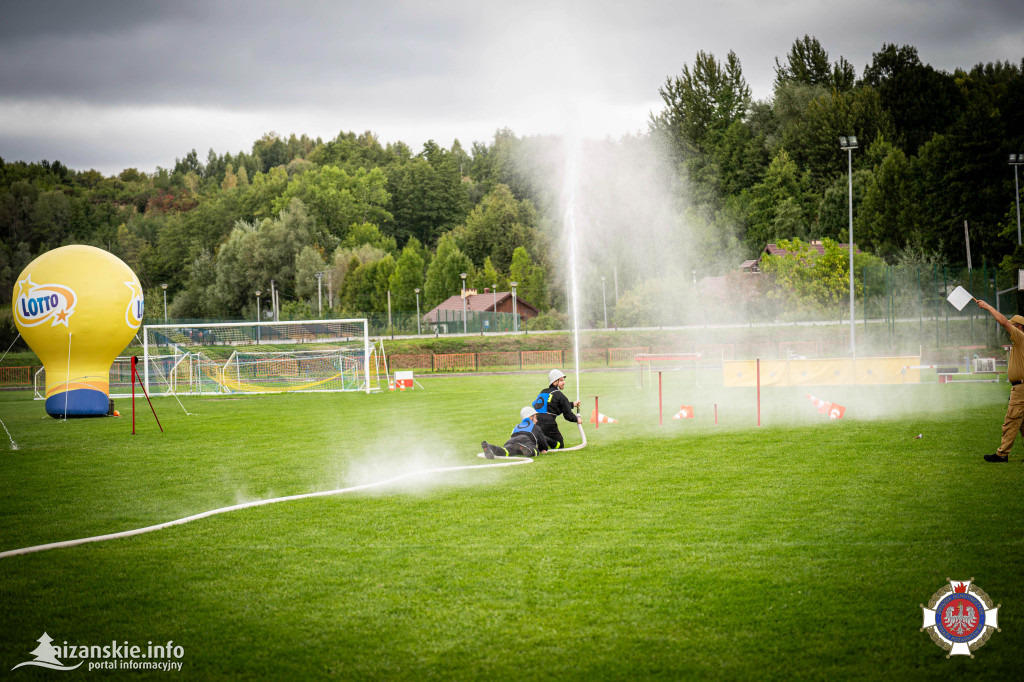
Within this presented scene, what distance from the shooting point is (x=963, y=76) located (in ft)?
302

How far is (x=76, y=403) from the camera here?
78.1ft

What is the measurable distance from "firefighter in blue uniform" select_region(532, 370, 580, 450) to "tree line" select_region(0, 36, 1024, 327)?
170 ft

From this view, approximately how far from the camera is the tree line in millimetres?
71000

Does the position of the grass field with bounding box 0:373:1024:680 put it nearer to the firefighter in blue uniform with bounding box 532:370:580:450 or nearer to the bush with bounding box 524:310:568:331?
the firefighter in blue uniform with bounding box 532:370:580:450

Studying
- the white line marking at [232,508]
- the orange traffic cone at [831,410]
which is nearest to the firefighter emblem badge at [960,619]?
the white line marking at [232,508]

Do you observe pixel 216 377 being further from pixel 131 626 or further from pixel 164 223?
pixel 164 223

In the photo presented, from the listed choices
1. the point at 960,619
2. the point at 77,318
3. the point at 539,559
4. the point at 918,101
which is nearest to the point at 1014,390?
the point at 960,619

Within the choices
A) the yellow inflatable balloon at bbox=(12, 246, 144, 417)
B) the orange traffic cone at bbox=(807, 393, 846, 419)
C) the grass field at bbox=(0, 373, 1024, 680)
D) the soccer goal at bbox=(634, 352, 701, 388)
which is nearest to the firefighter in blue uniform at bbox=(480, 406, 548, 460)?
the grass field at bbox=(0, 373, 1024, 680)

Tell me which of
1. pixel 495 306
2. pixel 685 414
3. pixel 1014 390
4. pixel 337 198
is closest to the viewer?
pixel 1014 390

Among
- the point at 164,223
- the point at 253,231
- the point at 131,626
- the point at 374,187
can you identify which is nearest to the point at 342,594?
the point at 131,626

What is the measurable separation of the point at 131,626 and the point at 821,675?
5.28 m

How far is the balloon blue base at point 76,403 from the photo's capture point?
2373cm

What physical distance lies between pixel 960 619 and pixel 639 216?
70.2 meters

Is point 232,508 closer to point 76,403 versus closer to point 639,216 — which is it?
point 76,403
